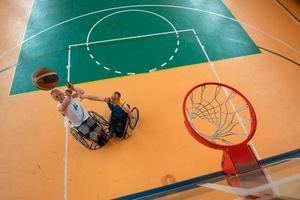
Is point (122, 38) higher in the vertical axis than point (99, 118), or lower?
higher

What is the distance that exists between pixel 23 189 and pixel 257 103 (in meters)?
3.88

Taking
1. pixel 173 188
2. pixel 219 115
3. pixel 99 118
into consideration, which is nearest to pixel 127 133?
pixel 99 118

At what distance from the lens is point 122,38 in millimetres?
5316

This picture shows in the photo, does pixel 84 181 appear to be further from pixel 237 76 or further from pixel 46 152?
pixel 237 76

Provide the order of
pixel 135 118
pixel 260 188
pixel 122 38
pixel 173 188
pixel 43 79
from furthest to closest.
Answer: pixel 122 38, pixel 135 118, pixel 43 79, pixel 173 188, pixel 260 188

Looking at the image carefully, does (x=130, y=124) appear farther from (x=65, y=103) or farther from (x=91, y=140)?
(x=65, y=103)

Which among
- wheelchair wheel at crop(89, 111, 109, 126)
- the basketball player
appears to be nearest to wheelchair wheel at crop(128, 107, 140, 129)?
the basketball player

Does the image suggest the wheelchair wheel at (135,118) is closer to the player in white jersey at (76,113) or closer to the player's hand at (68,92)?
the player in white jersey at (76,113)

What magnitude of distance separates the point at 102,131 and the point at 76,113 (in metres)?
0.56

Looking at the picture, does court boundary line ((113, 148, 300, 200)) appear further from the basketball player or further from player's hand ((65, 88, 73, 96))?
player's hand ((65, 88, 73, 96))

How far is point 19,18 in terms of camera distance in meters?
5.91

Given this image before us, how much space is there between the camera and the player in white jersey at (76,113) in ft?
10.4

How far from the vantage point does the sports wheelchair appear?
12.2ft

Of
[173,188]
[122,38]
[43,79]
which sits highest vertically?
[122,38]
